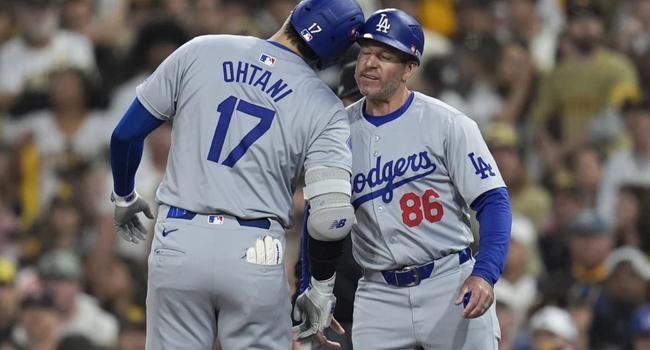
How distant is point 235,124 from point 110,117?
579 centimetres

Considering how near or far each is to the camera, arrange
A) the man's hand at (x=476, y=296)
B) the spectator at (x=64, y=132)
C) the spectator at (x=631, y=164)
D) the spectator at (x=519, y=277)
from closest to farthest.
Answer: the man's hand at (x=476, y=296) → the spectator at (x=519, y=277) → the spectator at (x=631, y=164) → the spectator at (x=64, y=132)

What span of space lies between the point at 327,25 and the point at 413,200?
809 mm

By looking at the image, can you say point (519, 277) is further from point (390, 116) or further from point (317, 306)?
point (317, 306)

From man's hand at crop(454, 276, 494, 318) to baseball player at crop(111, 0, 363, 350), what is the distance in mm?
Answer: 532

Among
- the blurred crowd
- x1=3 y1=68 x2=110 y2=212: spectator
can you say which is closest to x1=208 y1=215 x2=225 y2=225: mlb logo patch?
the blurred crowd

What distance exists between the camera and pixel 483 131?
11234 mm

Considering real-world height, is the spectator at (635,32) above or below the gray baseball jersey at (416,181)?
below

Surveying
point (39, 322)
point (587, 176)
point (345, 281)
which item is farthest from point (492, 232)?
point (587, 176)

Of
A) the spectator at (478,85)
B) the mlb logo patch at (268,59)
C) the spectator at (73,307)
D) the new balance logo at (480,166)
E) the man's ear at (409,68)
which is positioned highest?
the mlb logo patch at (268,59)

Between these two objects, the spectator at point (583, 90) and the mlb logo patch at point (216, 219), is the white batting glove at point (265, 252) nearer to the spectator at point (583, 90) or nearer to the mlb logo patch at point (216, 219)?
the mlb logo patch at point (216, 219)

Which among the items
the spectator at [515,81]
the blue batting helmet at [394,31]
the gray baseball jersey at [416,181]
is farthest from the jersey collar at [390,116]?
the spectator at [515,81]

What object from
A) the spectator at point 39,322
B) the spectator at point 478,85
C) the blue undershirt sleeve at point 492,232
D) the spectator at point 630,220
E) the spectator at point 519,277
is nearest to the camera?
the blue undershirt sleeve at point 492,232

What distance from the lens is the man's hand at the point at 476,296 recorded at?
552 centimetres

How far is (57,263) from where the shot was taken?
9875 mm
